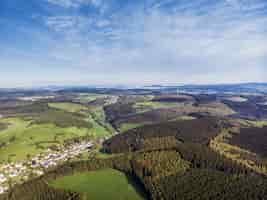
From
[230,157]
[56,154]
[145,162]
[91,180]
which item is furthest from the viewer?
[56,154]

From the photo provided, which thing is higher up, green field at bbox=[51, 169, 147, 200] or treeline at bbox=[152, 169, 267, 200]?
treeline at bbox=[152, 169, 267, 200]

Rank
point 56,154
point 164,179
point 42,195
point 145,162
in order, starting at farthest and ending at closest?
1. point 56,154
2. point 145,162
3. point 164,179
4. point 42,195

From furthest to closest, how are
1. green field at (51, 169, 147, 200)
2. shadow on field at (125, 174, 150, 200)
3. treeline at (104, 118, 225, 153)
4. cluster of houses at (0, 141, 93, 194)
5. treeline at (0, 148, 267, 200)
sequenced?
treeline at (104, 118, 225, 153)
cluster of houses at (0, 141, 93, 194)
green field at (51, 169, 147, 200)
shadow on field at (125, 174, 150, 200)
treeline at (0, 148, 267, 200)

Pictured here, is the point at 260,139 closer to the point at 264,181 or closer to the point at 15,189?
the point at 264,181

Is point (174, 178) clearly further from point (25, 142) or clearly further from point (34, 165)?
point (25, 142)

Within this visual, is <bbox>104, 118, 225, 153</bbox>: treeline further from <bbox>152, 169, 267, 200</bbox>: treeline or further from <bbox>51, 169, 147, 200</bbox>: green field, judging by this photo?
<bbox>152, 169, 267, 200</bbox>: treeline

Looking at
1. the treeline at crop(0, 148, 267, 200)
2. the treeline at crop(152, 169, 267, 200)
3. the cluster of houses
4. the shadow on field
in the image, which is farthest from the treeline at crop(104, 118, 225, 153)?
the treeline at crop(152, 169, 267, 200)

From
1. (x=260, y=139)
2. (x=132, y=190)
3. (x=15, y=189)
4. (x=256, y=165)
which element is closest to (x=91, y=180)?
(x=132, y=190)
